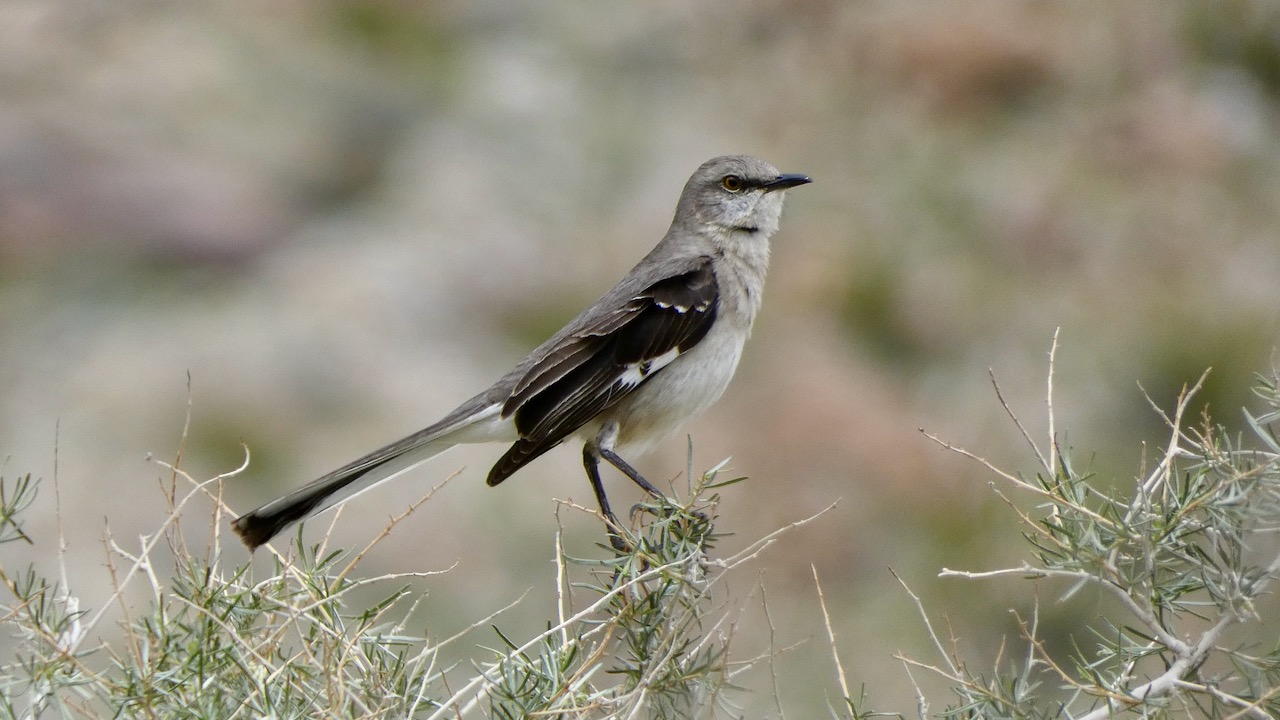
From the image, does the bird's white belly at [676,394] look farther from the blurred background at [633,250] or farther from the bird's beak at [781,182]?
the blurred background at [633,250]

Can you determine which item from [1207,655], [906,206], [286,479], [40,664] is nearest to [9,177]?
[286,479]

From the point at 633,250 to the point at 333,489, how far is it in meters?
7.50

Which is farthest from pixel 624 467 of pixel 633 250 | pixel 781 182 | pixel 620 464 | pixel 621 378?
pixel 633 250

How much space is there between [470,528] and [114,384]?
3100 mm

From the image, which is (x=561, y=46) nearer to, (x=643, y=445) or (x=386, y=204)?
(x=386, y=204)

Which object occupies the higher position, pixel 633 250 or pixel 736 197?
pixel 736 197

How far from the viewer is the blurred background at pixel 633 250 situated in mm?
9586

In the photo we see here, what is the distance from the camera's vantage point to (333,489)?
14.2 feet

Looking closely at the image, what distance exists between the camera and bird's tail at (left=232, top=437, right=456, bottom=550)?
154 inches

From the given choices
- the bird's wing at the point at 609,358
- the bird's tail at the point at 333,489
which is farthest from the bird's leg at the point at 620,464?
the bird's tail at the point at 333,489

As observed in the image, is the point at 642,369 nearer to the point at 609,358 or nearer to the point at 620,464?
the point at 609,358

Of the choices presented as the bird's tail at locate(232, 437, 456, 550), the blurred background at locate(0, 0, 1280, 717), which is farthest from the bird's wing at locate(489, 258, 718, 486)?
the blurred background at locate(0, 0, 1280, 717)

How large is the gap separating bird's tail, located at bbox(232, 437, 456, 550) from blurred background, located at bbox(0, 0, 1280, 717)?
3.76m

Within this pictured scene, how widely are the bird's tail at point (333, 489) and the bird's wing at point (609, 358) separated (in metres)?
0.31
